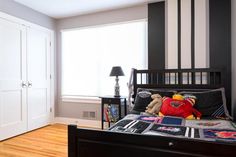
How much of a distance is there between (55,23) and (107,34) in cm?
134

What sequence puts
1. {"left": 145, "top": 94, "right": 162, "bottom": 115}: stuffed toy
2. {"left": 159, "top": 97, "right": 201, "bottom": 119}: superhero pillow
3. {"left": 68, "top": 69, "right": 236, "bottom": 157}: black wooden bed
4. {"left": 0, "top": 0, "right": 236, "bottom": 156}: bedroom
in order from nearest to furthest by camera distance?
1. {"left": 68, "top": 69, "right": 236, "bottom": 157}: black wooden bed
2. {"left": 159, "top": 97, "right": 201, "bottom": 119}: superhero pillow
3. {"left": 145, "top": 94, "right": 162, "bottom": 115}: stuffed toy
4. {"left": 0, "top": 0, "right": 236, "bottom": 156}: bedroom

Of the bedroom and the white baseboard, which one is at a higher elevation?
the bedroom

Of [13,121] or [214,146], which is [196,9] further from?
[13,121]

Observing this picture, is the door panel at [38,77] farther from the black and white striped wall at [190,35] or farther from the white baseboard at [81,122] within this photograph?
the black and white striped wall at [190,35]

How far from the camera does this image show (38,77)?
391 centimetres

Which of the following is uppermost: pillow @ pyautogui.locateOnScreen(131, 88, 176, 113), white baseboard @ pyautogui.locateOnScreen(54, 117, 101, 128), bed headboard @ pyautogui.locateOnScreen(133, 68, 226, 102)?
bed headboard @ pyautogui.locateOnScreen(133, 68, 226, 102)

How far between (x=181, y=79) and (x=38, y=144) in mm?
2531

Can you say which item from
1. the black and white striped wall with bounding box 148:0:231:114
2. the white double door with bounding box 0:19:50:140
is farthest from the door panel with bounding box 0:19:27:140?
the black and white striped wall with bounding box 148:0:231:114

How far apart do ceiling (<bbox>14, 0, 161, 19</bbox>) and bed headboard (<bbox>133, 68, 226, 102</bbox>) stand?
1300mm

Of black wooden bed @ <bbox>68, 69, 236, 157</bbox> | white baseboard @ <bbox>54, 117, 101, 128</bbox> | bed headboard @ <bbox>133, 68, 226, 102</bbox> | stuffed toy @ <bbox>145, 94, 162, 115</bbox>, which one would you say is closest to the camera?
black wooden bed @ <bbox>68, 69, 236, 157</bbox>

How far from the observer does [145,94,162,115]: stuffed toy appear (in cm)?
253

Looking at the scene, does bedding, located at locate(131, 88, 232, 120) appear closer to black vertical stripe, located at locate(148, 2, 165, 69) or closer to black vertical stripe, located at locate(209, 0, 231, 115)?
black vertical stripe, located at locate(209, 0, 231, 115)

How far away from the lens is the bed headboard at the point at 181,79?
9.63 ft

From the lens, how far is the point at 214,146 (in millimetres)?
1117
